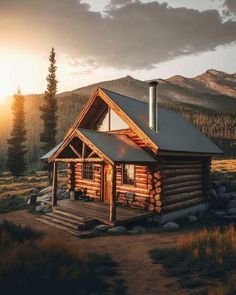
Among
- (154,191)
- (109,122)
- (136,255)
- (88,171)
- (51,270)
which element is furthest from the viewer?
(88,171)

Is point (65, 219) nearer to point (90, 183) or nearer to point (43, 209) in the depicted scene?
point (43, 209)

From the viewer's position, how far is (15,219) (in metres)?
17.6

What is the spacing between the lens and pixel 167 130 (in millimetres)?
19266

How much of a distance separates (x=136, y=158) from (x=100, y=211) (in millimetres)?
3507

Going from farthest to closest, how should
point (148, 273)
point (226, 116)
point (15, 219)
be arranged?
point (226, 116)
point (15, 219)
point (148, 273)

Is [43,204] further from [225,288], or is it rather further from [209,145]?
[225,288]

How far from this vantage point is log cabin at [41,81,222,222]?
1600 centimetres

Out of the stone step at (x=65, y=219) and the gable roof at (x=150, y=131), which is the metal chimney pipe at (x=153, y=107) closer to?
the gable roof at (x=150, y=131)

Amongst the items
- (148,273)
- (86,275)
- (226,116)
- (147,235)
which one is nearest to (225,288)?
(148,273)

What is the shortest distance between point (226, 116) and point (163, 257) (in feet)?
529

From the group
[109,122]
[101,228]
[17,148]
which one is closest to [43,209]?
[101,228]

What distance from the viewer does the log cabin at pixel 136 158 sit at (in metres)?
16.0

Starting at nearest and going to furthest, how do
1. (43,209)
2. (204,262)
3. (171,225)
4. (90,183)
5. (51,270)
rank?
(51,270) → (204,262) → (171,225) → (43,209) → (90,183)

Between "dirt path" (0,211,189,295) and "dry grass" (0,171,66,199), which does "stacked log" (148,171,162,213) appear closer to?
"dirt path" (0,211,189,295)
